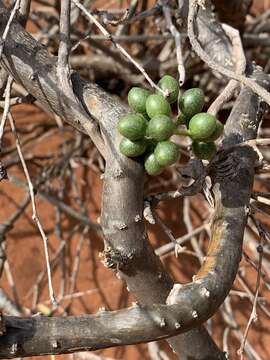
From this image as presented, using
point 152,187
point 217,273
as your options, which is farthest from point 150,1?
point 217,273

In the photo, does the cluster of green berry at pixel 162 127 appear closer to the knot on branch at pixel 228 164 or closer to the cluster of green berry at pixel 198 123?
the cluster of green berry at pixel 198 123

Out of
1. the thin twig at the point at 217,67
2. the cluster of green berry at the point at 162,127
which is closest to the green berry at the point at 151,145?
the cluster of green berry at the point at 162,127

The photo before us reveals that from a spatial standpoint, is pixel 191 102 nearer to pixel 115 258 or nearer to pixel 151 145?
pixel 151 145

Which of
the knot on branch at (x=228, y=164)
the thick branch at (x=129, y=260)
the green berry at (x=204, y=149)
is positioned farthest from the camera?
the knot on branch at (x=228, y=164)

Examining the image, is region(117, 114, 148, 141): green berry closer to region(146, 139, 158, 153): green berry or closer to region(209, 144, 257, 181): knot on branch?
region(146, 139, 158, 153): green berry

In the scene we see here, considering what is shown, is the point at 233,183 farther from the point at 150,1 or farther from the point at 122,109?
the point at 150,1

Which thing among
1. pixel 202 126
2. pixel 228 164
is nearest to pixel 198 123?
pixel 202 126
